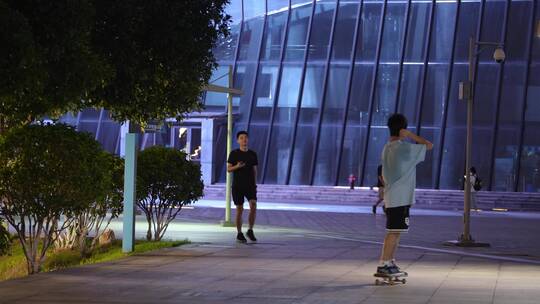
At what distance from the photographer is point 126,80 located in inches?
545

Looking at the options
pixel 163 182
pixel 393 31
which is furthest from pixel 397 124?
pixel 393 31

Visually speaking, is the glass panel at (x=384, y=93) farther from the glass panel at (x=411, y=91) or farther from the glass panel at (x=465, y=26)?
the glass panel at (x=465, y=26)

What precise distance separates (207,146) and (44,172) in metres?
37.0

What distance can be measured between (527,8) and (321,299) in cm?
4042

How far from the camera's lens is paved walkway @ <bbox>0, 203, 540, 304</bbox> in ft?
34.1

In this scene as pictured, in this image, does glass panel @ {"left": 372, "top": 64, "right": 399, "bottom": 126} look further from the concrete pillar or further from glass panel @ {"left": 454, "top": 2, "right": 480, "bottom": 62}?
the concrete pillar

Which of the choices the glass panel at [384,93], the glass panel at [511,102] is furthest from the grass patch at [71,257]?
the glass panel at [384,93]

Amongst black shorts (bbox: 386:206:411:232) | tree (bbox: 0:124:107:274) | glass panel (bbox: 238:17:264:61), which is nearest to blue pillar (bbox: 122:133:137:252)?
tree (bbox: 0:124:107:274)

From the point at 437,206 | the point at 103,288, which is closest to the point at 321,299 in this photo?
the point at 103,288

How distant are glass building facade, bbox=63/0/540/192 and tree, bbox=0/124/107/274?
3379cm

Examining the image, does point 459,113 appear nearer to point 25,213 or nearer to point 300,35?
point 300,35

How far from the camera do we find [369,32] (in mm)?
49938

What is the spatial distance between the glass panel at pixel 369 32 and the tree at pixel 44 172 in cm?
3619

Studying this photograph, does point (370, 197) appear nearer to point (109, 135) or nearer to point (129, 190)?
point (109, 135)
